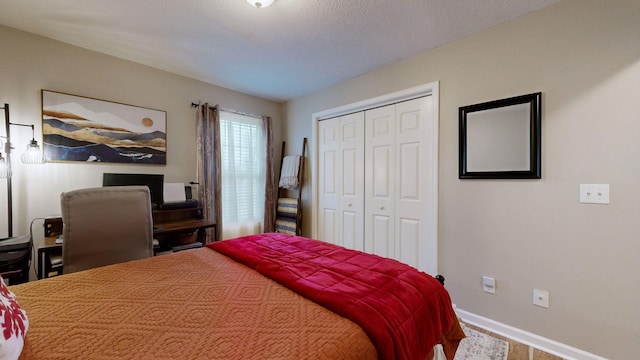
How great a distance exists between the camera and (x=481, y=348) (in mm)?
1816

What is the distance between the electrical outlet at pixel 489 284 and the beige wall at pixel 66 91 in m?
3.20

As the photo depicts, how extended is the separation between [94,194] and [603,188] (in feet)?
11.1

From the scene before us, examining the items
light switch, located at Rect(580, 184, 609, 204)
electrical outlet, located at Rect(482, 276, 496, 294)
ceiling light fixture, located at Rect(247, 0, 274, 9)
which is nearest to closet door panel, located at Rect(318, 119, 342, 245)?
electrical outlet, located at Rect(482, 276, 496, 294)

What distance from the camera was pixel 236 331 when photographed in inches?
32.5

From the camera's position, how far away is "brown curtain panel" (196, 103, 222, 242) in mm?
3027

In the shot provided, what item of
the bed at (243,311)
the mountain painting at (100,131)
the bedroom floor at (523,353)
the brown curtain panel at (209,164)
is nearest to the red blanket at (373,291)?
the bed at (243,311)

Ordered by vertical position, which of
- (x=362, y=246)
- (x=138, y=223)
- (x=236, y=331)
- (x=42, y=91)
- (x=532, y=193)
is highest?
(x=42, y=91)

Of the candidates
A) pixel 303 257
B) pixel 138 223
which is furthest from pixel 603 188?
pixel 138 223

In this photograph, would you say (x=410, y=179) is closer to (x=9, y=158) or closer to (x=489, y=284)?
(x=489, y=284)

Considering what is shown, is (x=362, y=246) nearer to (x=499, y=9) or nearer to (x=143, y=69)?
(x=499, y=9)

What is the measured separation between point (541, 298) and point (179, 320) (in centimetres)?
235

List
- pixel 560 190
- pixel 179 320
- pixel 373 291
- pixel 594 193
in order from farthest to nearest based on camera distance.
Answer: pixel 560 190 → pixel 594 193 → pixel 373 291 → pixel 179 320

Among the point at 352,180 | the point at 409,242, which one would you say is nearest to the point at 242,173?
the point at 352,180

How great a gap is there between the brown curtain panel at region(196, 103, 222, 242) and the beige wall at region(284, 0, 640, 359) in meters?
2.57
